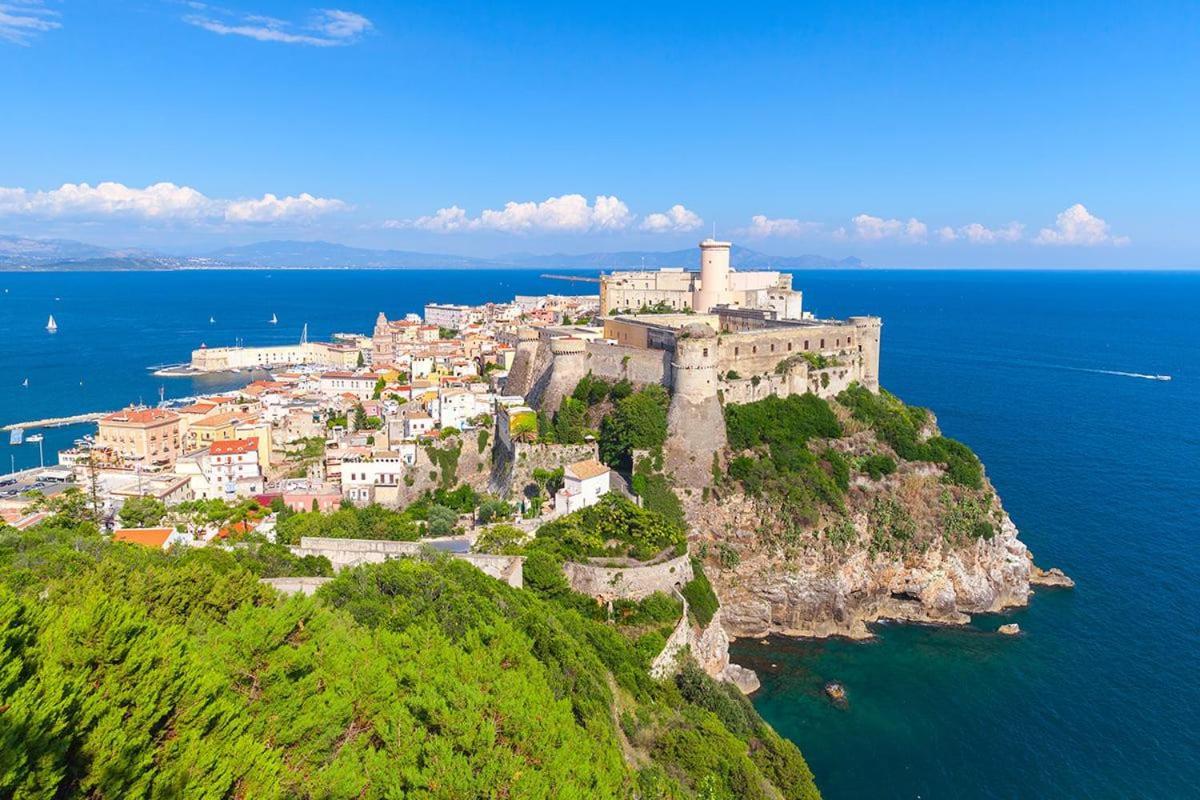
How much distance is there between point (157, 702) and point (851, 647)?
2508cm

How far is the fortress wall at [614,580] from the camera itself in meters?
23.9

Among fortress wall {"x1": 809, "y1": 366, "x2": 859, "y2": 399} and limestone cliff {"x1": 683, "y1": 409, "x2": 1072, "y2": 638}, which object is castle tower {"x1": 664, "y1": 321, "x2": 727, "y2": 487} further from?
fortress wall {"x1": 809, "y1": 366, "x2": 859, "y2": 399}

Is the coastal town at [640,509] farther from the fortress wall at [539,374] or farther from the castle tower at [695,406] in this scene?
the fortress wall at [539,374]

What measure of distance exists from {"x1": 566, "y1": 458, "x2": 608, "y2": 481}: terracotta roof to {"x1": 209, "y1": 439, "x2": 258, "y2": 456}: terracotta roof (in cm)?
1978

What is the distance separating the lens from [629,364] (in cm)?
3484

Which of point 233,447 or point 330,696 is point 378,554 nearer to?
point 330,696

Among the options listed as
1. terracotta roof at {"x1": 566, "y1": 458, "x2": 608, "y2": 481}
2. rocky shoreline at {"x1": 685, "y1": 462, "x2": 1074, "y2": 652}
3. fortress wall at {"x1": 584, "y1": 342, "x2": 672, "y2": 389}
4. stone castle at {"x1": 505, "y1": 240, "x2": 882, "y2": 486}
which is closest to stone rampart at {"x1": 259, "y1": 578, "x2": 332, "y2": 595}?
terracotta roof at {"x1": 566, "y1": 458, "x2": 608, "y2": 481}

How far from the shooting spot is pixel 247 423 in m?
47.1

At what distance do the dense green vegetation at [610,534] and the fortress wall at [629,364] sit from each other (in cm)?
783

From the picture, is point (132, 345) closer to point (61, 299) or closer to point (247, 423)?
point (247, 423)

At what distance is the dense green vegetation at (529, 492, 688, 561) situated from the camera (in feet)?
81.3

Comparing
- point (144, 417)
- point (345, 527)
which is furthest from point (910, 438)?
point (144, 417)

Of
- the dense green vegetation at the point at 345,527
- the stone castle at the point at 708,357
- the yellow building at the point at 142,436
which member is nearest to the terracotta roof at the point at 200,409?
the yellow building at the point at 142,436

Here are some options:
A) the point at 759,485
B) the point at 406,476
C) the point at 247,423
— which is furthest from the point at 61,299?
the point at 759,485
